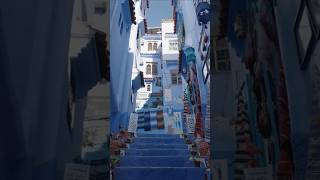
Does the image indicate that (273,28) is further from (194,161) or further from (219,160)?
(194,161)

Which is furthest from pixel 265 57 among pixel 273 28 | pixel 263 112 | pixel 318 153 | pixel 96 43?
pixel 96 43

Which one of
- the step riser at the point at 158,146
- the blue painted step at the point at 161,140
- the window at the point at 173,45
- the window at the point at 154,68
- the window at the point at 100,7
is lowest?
the step riser at the point at 158,146

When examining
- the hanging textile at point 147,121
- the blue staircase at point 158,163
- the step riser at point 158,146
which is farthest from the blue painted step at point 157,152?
the hanging textile at point 147,121

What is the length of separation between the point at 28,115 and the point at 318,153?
53.6 inches

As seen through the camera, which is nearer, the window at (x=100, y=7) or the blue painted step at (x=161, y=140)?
the window at (x=100, y=7)

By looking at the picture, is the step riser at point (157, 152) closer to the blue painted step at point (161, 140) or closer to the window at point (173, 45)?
the blue painted step at point (161, 140)

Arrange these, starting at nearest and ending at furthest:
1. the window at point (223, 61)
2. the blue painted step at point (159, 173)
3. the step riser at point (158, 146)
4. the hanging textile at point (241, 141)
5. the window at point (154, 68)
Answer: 1. the hanging textile at point (241, 141)
2. the window at point (223, 61)
3. the blue painted step at point (159, 173)
4. the step riser at point (158, 146)
5. the window at point (154, 68)

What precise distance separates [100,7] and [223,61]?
71 cm

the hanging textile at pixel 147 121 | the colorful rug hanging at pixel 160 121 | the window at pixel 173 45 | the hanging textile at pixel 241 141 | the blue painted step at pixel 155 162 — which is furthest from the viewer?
the window at pixel 173 45

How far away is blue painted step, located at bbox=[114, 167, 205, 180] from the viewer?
300cm

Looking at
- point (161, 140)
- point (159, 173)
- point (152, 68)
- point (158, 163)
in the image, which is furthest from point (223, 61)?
point (152, 68)

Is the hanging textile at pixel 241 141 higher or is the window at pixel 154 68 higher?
the window at pixel 154 68

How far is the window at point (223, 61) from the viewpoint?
2055 millimetres

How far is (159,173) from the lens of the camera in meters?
3.04
